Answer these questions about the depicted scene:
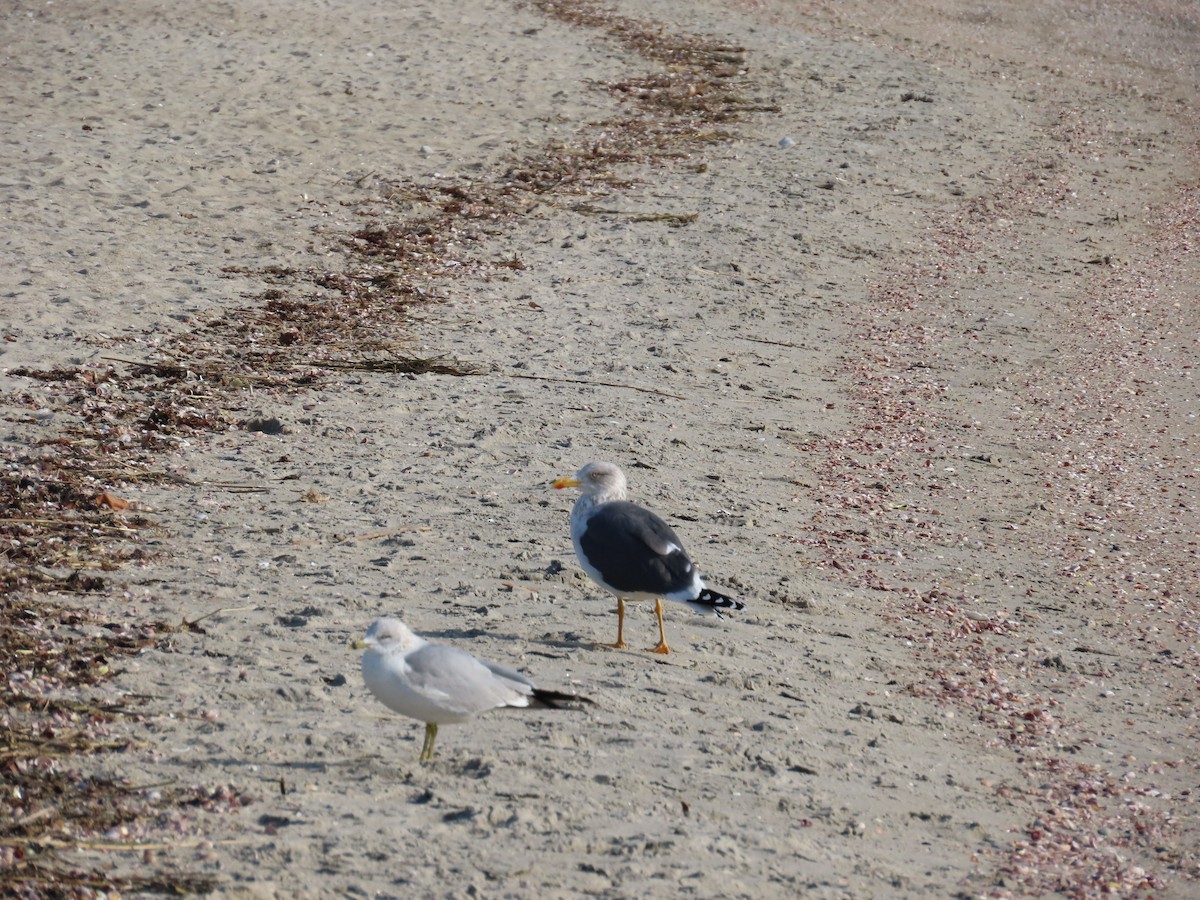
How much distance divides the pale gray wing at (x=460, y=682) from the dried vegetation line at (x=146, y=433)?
0.69m

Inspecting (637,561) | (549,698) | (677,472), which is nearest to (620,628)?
(637,561)

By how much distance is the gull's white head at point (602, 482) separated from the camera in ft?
20.3

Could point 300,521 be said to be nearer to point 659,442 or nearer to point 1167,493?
point 659,442

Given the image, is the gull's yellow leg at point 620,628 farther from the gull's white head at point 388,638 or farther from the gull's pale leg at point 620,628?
the gull's white head at point 388,638

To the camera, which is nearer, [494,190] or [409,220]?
[409,220]

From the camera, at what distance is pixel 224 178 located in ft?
40.2

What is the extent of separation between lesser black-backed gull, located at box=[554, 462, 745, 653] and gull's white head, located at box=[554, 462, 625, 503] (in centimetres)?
14

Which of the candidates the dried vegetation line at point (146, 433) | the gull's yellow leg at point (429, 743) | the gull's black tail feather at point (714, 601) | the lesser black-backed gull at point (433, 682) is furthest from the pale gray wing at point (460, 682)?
the gull's black tail feather at point (714, 601)

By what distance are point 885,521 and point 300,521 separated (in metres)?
3.00

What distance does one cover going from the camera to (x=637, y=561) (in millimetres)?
5605

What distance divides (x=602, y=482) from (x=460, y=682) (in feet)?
5.78

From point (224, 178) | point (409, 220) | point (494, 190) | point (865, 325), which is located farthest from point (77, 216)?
point (865, 325)

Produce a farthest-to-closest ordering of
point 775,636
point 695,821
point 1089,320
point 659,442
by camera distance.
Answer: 1. point 1089,320
2. point 659,442
3. point 775,636
4. point 695,821

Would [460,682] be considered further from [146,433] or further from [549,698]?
[146,433]
